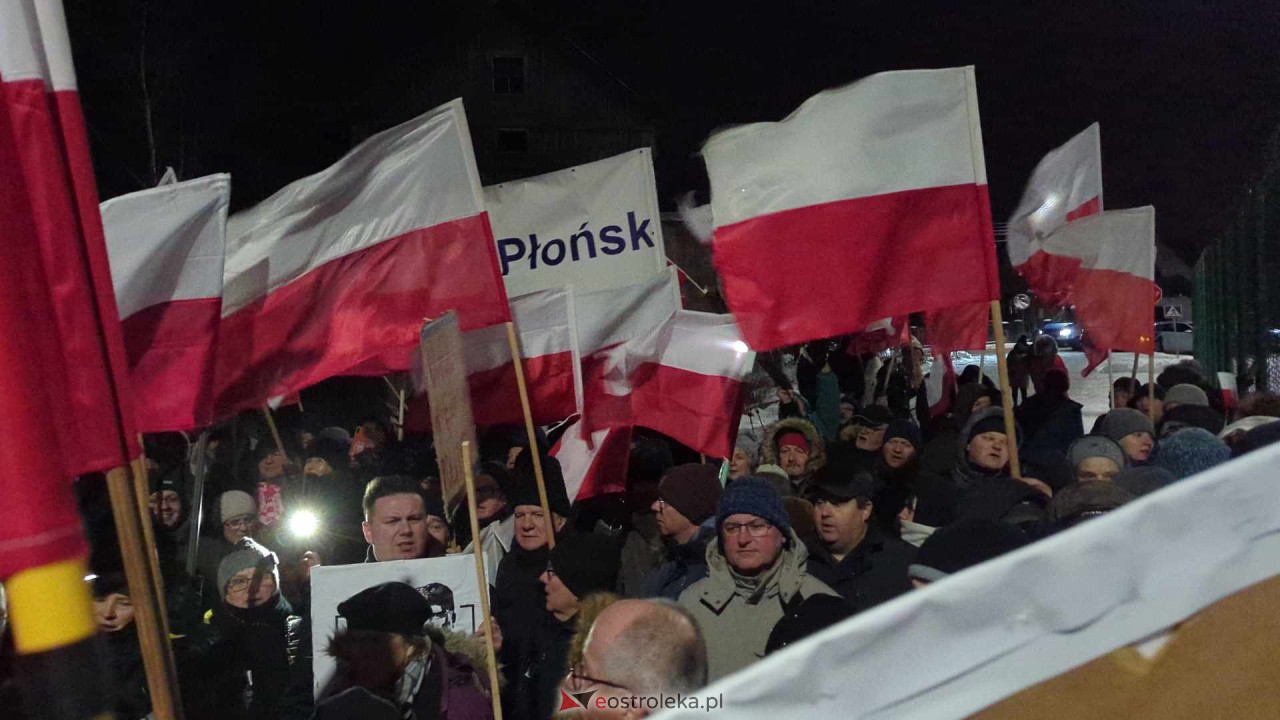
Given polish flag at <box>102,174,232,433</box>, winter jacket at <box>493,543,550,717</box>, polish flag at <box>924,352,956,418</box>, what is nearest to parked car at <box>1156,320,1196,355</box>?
polish flag at <box>924,352,956,418</box>

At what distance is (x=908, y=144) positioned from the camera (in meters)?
4.88

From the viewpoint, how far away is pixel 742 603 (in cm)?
362

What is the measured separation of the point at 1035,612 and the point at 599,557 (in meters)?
3.07

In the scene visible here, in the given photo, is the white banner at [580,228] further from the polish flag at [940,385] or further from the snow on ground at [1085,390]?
the snow on ground at [1085,390]

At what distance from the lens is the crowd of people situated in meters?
3.24

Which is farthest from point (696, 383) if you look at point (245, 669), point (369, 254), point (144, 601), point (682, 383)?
point (144, 601)

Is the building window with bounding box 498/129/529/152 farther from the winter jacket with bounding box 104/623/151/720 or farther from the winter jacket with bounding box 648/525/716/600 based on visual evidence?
the winter jacket with bounding box 104/623/151/720

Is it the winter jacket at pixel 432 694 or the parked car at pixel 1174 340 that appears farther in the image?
the parked car at pixel 1174 340

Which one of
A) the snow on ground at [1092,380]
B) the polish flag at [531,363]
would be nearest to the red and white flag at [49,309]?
the polish flag at [531,363]

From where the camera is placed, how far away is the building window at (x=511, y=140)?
35.5 m

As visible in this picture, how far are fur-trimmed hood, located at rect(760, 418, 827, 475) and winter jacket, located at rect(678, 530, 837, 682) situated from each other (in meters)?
2.72

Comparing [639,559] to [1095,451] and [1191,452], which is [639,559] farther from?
[1191,452]

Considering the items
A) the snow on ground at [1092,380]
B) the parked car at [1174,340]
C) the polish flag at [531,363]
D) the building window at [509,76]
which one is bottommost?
the parked car at [1174,340]

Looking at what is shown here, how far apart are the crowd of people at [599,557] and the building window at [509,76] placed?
29.4 metres
